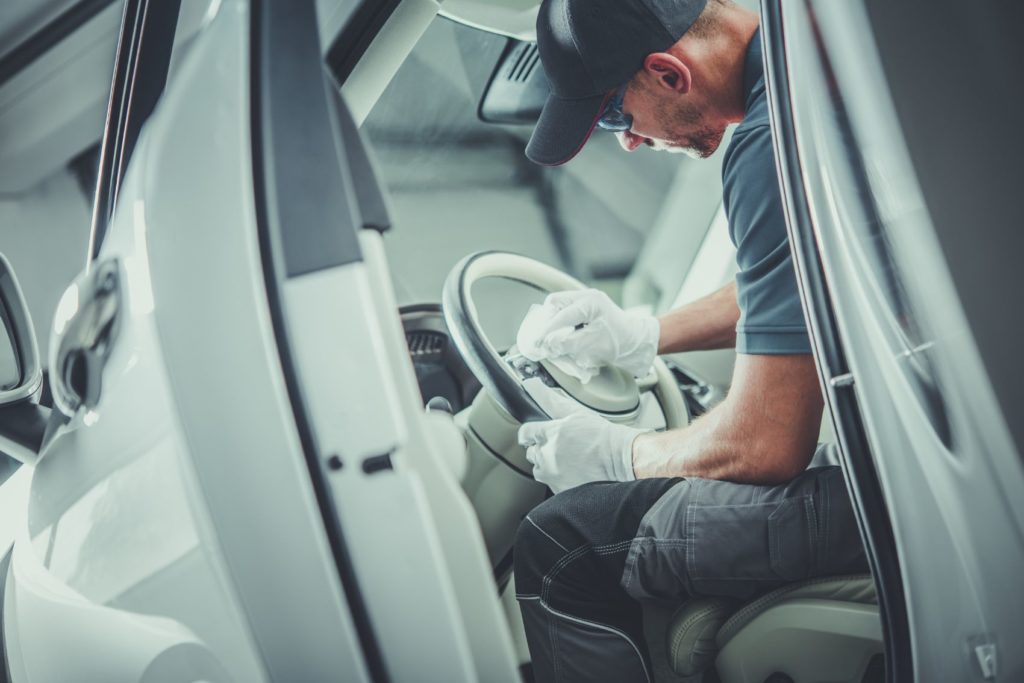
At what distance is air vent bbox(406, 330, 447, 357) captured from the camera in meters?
1.87

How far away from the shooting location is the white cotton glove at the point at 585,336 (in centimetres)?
143

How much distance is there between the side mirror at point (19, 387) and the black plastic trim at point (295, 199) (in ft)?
1.97

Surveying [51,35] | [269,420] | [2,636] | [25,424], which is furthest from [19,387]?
[51,35]

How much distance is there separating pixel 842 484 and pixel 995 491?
0.33 metres

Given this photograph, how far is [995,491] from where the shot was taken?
1.97 feet

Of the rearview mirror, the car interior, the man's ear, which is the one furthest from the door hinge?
the rearview mirror

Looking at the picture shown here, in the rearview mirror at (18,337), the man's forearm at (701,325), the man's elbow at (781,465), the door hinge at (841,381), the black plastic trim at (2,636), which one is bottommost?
the man's elbow at (781,465)

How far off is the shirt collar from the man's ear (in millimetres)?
106

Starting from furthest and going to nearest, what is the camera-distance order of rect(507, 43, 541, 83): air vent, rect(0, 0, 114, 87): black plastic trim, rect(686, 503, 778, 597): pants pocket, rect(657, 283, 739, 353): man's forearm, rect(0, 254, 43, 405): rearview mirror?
rect(507, 43, 541, 83): air vent, rect(657, 283, 739, 353): man's forearm, rect(0, 0, 114, 87): black plastic trim, rect(0, 254, 43, 405): rearview mirror, rect(686, 503, 778, 597): pants pocket

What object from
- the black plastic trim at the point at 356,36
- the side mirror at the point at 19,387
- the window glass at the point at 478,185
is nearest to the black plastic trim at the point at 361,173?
the black plastic trim at the point at 356,36

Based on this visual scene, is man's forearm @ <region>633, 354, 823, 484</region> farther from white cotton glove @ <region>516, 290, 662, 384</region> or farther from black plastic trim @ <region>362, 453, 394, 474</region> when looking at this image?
black plastic trim @ <region>362, 453, 394, 474</region>

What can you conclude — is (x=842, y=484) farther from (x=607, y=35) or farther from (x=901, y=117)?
(x=607, y=35)

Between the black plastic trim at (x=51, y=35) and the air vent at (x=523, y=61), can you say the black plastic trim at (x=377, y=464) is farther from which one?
the air vent at (x=523, y=61)

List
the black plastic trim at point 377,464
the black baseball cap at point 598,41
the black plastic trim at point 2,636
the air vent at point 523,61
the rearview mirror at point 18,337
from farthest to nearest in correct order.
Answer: the air vent at point 523,61 → the black baseball cap at point 598,41 → the rearview mirror at point 18,337 → the black plastic trim at point 2,636 → the black plastic trim at point 377,464
